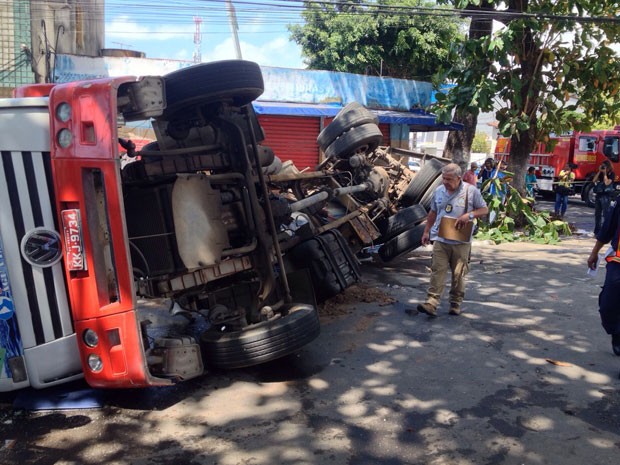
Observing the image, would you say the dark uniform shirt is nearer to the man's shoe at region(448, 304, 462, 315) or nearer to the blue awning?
the man's shoe at region(448, 304, 462, 315)

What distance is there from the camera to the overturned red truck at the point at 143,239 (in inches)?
132

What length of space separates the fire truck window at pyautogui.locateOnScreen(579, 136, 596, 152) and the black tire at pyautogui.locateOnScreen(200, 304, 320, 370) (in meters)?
20.9

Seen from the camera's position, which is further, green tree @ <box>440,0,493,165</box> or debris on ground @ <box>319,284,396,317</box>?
green tree @ <box>440,0,493,165</box>

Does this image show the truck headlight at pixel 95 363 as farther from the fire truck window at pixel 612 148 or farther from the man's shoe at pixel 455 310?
the fire truck window at pixel 612 148

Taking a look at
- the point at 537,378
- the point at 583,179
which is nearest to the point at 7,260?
the point at 537,378

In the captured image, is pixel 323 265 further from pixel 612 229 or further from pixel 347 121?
pixel 347 121

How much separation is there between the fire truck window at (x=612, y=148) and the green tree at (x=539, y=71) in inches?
358

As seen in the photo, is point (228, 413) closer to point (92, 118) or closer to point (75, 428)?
point (75, 428)

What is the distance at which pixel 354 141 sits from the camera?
26.7ft

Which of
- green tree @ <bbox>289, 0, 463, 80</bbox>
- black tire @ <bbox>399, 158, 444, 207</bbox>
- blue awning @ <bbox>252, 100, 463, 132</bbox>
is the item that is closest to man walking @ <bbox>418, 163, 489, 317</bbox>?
black tire @ <bbox>399, 158, 444, 207</bbox>

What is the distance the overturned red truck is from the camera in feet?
11.0

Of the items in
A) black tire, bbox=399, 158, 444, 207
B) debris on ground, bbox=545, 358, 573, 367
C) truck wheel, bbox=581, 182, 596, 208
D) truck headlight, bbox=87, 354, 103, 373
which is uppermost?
black tire, bbox=399, 158, 444, 207

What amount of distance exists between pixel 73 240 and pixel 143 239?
0.62 m

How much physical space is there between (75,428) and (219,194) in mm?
1824
